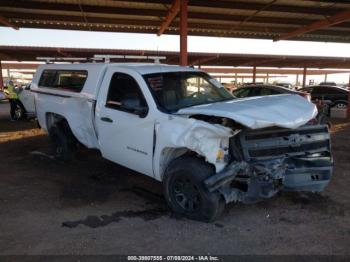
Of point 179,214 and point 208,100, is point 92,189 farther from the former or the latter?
point 208,100

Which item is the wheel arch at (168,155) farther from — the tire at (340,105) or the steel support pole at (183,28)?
the tire at (340,105)

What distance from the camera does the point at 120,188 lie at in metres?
5.78

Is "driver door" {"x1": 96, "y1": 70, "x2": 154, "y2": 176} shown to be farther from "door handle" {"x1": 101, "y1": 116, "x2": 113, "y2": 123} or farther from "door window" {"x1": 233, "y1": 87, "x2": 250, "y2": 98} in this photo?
"door window" {"x1": 233, "y1": 87, "x2": 250, "y2": 98}

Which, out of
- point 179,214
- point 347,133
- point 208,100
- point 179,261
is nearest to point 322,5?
point 347,133

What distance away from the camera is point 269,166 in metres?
4.18

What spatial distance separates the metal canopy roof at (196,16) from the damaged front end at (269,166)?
7.40 meters

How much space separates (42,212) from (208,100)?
117 inches

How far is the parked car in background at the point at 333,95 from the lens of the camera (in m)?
18.4

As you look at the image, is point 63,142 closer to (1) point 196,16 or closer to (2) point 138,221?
(2) point 138,221

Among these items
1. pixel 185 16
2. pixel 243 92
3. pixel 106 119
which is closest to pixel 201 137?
pixel 106 119

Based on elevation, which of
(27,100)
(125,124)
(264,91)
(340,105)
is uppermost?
(125,124)

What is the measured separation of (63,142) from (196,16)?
24.5 ft

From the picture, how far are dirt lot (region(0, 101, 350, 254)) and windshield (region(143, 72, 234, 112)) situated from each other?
151 cm

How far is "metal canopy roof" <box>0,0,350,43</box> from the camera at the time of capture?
35.5 ft
